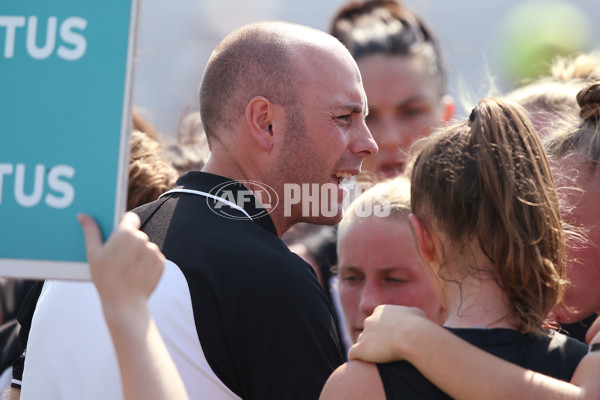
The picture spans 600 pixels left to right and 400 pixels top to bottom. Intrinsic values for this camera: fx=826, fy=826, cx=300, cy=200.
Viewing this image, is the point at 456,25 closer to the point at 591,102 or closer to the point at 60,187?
the point at 591,102

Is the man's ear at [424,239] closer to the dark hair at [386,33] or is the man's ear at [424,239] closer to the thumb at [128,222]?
the thumb at [128,222]

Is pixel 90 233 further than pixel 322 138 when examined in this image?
No

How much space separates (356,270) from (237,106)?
740mm

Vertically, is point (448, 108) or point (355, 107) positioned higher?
point (448, 108)

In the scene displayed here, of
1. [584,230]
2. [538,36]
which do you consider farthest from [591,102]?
[538,36]

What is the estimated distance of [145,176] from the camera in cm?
296

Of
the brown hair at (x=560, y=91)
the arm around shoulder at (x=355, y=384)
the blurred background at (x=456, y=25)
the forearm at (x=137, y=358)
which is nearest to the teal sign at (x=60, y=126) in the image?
the forearm at (x=137, y=358)

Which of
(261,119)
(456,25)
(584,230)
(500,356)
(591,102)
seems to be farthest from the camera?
(456,25)

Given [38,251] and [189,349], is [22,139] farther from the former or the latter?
[189,349]

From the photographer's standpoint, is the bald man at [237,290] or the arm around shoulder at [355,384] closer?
the arm around shoulder at [355,384]

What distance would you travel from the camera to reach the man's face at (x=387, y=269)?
2863mm

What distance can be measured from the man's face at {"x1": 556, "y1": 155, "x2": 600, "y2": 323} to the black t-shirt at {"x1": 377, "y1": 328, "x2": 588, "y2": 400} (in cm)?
54

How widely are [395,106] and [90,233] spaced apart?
3325mm

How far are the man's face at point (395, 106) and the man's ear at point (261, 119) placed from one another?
1969 millimetres
